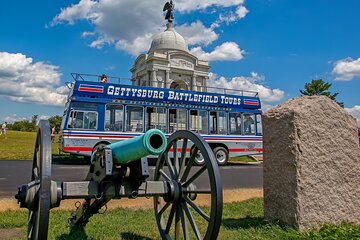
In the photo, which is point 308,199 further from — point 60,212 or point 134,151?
point 60,212

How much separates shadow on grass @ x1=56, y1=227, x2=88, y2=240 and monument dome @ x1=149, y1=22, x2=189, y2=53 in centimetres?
4417

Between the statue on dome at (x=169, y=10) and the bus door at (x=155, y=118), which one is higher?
the statue on dome at (x=169, y=10)

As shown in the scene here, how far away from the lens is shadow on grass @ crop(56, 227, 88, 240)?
458cm

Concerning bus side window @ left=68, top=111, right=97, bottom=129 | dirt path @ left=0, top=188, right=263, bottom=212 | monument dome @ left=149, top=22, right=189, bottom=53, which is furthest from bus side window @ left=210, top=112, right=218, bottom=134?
monument dome @ left=149, top=22, right=189, bottom=53

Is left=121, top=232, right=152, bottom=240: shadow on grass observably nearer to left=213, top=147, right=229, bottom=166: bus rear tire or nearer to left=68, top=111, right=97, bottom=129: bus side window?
left=68, top=111, right=97, bottom=129: bus side window

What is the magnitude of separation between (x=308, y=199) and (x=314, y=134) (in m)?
1.00

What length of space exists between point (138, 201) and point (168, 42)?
4398cm

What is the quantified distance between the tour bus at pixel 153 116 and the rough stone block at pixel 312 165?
781cm

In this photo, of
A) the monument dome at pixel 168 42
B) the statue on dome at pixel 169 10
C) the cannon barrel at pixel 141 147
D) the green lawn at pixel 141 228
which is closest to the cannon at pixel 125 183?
the cannon barrel at pixel 141 147

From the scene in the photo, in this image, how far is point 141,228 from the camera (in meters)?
5.21

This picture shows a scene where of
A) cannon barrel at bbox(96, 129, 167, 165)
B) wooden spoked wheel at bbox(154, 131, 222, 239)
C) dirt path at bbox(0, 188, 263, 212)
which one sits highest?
cannon barrel at bbox(96, 129, 167, 165)

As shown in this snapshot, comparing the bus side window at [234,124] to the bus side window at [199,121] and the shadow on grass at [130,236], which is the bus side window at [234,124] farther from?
the shadow on grass at [130,236]

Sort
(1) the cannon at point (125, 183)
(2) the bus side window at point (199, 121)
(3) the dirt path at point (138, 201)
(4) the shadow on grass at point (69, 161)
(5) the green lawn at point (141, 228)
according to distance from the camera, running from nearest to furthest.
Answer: (1) the cannon at point (125, 183) → (5) the green lawn at point (141, 228) → (3) the dirt path at point (138, 201) → (4) the shadow on grass at point (69, 161) → (2) the bus side window at point (199, 121)

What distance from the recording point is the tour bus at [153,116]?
577 inches
